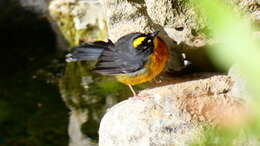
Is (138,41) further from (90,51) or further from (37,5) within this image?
(37,5)

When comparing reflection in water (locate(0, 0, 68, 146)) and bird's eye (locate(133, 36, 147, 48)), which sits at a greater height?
bird's eye (locate(133, 36, 147, 48))

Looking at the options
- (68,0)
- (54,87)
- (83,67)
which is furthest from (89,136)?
(68,0)

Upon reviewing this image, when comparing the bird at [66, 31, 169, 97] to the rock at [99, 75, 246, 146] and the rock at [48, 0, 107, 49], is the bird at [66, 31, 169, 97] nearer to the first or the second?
the rock at [99, 75, 246, 146]

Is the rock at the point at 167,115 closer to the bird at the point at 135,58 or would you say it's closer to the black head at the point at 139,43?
the bird at the point at 135,58

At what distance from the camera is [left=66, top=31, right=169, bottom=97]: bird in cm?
417

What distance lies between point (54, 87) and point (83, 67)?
863 mm

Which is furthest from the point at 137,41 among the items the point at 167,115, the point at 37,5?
the point at 37,5

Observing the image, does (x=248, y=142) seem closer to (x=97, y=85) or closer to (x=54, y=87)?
(x=97, y=85)

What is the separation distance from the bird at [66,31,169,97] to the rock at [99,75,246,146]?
274mm

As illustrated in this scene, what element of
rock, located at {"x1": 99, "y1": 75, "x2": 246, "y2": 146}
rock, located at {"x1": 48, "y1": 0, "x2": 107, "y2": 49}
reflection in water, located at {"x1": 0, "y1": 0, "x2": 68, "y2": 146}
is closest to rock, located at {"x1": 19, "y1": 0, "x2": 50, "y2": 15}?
reflection in water, located at {"x1": 0, "y1": 0, "x2": 68, "y2": 146}

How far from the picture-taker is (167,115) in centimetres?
362

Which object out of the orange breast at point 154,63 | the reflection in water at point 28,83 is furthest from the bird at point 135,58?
the reflection in water at point 28,83

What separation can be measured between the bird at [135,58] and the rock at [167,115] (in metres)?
0.27

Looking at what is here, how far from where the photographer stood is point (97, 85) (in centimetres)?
767
